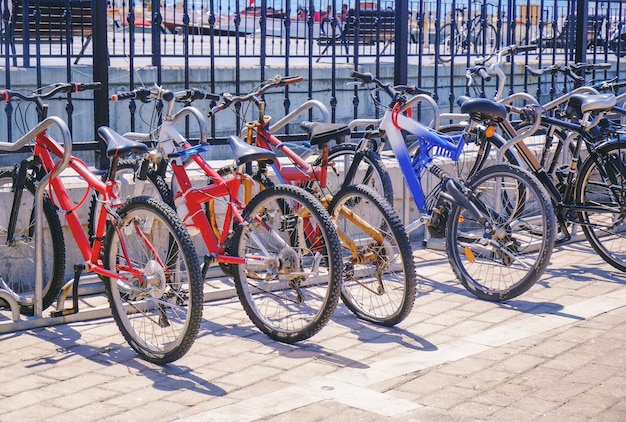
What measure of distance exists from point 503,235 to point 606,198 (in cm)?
121

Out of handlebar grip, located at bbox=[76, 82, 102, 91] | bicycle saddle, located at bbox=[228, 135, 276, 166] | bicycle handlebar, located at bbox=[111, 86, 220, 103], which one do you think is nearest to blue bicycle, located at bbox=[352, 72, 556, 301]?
bicycle handlebar, located at bbox=[111, 86, 220, 103]

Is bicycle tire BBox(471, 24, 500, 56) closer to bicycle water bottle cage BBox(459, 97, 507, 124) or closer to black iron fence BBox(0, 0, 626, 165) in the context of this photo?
black iron fence BBox(0, 0, 626, 165)

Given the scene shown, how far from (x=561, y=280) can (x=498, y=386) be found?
2.45 metres

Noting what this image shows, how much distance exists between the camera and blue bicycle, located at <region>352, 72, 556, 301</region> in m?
6.73

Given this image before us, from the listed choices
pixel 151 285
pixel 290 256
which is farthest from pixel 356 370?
pixel 151 285

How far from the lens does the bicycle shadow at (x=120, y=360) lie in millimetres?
5203

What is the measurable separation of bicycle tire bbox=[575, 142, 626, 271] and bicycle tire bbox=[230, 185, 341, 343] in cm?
245

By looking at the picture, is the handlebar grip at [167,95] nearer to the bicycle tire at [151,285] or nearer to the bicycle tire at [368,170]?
the bicycle tire at [151,285]

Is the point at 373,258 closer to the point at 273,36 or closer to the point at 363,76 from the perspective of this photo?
the point at 363,76

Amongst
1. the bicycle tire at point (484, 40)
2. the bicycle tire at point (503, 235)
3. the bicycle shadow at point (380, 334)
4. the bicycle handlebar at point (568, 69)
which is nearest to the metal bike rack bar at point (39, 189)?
the bicycle shadow at point (380, 334)

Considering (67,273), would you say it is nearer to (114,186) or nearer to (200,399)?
(114,186)

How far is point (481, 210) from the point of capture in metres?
6.73

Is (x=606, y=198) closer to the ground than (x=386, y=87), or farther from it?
closer to the ground

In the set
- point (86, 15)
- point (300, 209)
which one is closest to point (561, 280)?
point (300, 209)
